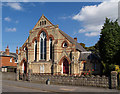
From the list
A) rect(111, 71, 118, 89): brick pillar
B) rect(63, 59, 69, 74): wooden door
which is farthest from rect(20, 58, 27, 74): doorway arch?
rect(111, 71, 118, 89): brick pillar

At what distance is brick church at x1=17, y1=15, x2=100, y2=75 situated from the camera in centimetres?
2611

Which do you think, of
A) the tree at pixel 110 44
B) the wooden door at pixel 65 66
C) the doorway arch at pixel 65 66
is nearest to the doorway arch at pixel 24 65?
the doorway arch at pixel 65 66

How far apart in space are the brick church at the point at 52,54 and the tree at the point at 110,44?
526 cm

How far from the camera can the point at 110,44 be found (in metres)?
19.5

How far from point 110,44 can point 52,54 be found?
13.0m

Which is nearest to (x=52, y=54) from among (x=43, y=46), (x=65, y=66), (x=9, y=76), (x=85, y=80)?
(x=43, y=46)

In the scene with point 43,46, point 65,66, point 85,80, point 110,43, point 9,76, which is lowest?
point 9,76

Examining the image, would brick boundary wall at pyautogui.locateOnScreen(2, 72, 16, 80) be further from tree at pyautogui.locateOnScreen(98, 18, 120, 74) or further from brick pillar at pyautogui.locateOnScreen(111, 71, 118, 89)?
brick pillar at pyautogui.locateOnScreen(111, 71, 118, 89)

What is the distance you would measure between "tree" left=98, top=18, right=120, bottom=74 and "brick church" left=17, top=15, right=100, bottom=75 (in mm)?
5262

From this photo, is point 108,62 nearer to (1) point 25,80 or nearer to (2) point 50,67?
(2) point 50,67

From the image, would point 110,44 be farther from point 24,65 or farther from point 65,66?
point 24,65

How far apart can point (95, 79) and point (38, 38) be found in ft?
60.7

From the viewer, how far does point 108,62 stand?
20.1 meters

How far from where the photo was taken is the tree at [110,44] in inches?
766
